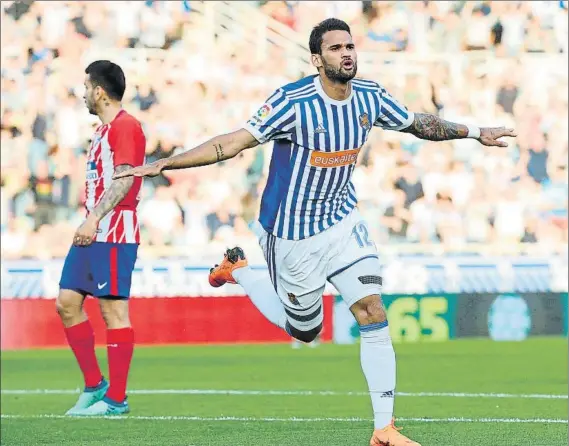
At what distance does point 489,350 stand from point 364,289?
8.23 meters

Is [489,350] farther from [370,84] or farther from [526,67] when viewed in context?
[370,84]

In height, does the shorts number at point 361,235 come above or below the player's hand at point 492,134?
below

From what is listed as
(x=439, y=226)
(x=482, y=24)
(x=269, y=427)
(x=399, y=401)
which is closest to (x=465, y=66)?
(x=482, y=24)

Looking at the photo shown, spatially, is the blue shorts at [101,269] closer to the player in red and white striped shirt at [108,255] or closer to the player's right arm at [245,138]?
the player in red and white striped shirt at [108,255]

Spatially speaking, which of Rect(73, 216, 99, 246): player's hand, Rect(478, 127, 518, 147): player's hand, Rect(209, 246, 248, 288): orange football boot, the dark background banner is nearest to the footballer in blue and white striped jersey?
Rect(478, 127, 518, 147): player's hand

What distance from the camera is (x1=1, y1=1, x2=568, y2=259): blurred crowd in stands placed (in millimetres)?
15992

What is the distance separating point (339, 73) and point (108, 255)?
2.44 meters

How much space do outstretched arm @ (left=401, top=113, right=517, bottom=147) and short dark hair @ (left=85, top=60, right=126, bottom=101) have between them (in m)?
2.14

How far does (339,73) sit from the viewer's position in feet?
18.4

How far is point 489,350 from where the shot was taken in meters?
13.6

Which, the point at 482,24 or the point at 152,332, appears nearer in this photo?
the point at 152,332

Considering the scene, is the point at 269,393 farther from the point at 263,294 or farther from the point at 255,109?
the point at 255,109

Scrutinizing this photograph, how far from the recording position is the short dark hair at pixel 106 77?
24.7ft

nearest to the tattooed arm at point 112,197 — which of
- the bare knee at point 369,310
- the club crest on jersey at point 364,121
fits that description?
the club crest on jersey at point 364,121
